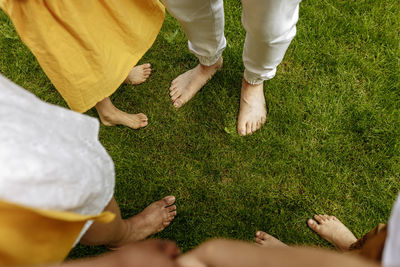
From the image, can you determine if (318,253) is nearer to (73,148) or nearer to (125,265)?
(125,265)

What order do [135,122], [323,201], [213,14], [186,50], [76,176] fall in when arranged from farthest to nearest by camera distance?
[186,50]
[135,122]
[323,201]
[213,14]
[76,176]

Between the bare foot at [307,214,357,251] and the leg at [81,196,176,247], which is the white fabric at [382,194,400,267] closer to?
the leg at [81,196,176,247]

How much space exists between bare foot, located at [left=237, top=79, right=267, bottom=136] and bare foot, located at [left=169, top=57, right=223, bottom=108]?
27 centimetres

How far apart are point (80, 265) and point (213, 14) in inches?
52.6

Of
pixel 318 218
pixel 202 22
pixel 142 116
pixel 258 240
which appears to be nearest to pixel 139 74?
pixel 142 116

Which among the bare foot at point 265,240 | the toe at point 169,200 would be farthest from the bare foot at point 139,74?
the bare foot at point 265,240

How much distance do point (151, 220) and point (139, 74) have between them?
1.04 metres

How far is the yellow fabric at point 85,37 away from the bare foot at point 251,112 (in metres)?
0.79

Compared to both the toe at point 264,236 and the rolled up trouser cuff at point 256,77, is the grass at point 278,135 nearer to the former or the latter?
the toe at point 264,236

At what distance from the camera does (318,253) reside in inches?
24.3

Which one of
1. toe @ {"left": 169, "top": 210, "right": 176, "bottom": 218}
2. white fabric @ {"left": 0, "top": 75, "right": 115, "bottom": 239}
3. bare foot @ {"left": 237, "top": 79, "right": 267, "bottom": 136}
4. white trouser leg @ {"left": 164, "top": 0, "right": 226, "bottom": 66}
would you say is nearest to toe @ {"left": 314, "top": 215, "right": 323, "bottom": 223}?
bare foot @ {"left": 237, "top": 79, "right": 267, "bottom": 136}

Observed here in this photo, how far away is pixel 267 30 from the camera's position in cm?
139

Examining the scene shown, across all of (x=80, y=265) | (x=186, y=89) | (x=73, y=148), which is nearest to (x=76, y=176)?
(x=73, y=148)

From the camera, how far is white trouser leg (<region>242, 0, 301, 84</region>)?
Result: 1271 mm
